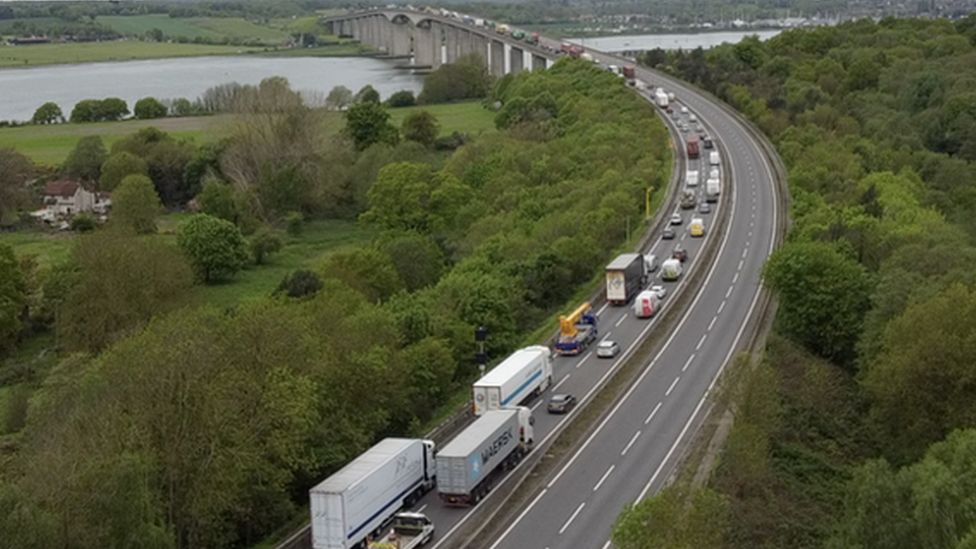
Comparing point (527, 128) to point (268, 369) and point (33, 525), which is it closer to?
point (268, 369)

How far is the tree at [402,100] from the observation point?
136 meters

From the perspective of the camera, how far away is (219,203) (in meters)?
79.5

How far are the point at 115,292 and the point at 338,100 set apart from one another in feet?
214

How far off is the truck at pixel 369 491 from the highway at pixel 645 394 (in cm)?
86

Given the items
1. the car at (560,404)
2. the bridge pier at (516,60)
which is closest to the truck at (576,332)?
the car at (560,404)

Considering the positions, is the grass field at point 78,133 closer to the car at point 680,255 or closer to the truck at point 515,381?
the car at point 680,255

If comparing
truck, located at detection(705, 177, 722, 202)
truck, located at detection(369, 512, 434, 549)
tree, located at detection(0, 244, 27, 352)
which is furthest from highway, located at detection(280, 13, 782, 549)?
tree, located at detection(0, 244, 27, 352)

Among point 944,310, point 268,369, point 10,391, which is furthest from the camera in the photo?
point 10,391

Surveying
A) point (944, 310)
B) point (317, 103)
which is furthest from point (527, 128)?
point (944, 310)

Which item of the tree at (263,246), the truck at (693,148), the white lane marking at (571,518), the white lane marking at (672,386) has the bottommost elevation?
the tree at (263,246)

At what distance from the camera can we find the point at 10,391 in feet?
166

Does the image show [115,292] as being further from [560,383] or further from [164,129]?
→ [164,129]

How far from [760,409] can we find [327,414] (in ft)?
36.0

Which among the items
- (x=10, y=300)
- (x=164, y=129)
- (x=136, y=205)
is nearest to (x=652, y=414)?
(x=10, y=300)
